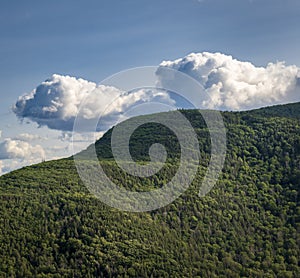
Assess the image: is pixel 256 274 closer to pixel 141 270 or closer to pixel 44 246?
pixel 141 270

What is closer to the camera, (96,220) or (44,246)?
(44,246)

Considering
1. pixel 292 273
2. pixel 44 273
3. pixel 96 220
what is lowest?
pixel 292 273

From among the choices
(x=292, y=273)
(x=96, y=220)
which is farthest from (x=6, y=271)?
(x=292, y=273)

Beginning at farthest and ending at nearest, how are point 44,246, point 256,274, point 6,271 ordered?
point 256,274 → point 44,246 → point 6,271

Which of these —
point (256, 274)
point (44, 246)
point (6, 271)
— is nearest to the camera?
point (6, 271)

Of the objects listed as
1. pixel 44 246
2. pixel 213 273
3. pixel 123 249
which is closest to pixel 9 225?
pixel 44 246

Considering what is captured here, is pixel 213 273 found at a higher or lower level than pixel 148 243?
lower

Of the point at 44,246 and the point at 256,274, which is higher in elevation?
the point at 44,246

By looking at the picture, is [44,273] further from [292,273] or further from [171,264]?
[292,273]

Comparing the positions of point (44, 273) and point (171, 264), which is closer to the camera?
point (44, 273)
